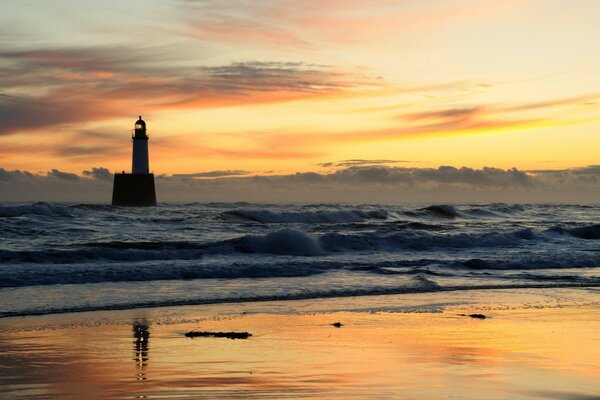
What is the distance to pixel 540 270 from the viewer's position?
20.0 m

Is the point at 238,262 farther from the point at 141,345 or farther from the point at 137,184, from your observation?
the point at 137,184

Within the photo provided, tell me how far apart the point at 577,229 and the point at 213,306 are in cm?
2841

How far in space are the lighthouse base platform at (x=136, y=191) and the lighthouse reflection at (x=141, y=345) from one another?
149 ft

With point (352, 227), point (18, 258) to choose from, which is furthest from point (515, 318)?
point (352, 227)

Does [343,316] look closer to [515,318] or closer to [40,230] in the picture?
[515,318]

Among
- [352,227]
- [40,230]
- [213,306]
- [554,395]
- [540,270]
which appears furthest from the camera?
[352,227]

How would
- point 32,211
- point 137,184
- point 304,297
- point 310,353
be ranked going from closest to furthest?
point 310,353, point 304,297, point 32,211, point 137,184

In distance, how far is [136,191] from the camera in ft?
182

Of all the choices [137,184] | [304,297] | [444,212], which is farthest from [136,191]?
[304,297]

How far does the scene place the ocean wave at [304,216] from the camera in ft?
145

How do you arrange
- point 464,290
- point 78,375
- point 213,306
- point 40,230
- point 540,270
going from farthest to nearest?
1. point 40,230
2. point 540,270
3. point 464,290
4. point 213,306
5. point 78,375

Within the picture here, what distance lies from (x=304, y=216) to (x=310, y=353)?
37.4 m

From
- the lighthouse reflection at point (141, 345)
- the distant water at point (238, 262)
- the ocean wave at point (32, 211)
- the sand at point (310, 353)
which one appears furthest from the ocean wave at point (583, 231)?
the lighthouse reflection at point (141, 345)

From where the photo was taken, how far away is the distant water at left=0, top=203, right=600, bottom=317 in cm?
1428
